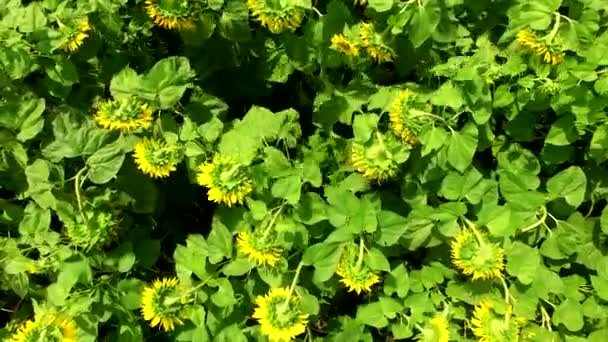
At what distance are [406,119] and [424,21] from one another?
0.20 m

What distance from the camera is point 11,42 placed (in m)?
1.40

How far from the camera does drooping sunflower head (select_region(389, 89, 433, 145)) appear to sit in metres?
1.37

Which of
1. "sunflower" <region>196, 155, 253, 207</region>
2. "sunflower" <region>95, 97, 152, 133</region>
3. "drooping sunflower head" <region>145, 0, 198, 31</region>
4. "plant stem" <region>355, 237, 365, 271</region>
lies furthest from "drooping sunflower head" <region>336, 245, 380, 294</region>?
"drooping sunflower head" <region>145, 0, 198, 31</region>

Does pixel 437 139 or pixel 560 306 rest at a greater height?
pixel 437 139

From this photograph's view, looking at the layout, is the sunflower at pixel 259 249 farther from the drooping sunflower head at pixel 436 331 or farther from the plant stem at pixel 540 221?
the plant stem at pixel 540 221

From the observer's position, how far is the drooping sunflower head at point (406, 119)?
54.0 inches

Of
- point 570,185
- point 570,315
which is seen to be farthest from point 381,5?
point 570,315

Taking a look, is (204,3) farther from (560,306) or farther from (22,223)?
(560,306)

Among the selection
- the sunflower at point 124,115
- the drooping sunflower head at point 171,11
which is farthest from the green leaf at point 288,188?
the drooping sunflower head at point 171,11

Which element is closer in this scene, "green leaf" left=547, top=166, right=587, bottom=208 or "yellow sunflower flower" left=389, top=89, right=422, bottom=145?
"yellow sunflower flower" left=389, top=89, right=422, bottom=145

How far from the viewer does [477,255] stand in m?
1.39

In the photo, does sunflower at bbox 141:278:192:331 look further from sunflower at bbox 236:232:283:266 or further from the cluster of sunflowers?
the cluster of sunflowers

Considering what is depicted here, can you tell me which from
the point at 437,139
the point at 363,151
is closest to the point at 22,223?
the point at 363,151

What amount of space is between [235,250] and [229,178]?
25cm
